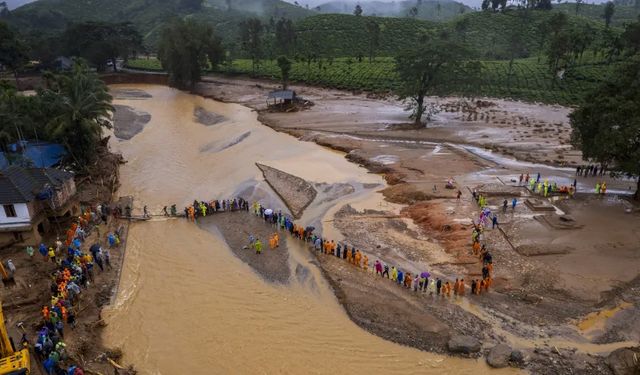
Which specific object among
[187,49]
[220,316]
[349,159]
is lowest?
[220,316]

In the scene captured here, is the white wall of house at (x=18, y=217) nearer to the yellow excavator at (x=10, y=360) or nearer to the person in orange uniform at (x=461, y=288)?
the yellow excavator at (x=10, y=360)

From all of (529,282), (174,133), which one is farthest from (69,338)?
(174,133)

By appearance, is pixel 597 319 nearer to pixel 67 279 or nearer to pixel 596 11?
pixel 67 279

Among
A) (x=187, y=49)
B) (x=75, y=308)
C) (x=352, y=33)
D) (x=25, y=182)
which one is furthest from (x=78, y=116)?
(x=352, y=33)

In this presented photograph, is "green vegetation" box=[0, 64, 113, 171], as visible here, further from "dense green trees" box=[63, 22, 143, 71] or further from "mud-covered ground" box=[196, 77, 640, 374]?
"dense green trees" box=[63, 22, 143, 71]

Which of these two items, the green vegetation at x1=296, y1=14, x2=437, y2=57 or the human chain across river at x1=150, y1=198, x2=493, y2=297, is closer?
the human chain across river at x1=150, y1=198, x2=493, y2=297

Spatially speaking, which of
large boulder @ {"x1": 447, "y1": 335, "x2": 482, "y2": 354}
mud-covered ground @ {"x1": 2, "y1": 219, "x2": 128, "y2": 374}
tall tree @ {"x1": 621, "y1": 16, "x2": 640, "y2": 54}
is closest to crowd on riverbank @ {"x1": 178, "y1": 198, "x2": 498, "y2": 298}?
large boulder @ {"x1": 447, "y1": 335, "x2": 482, "y2": 354}
